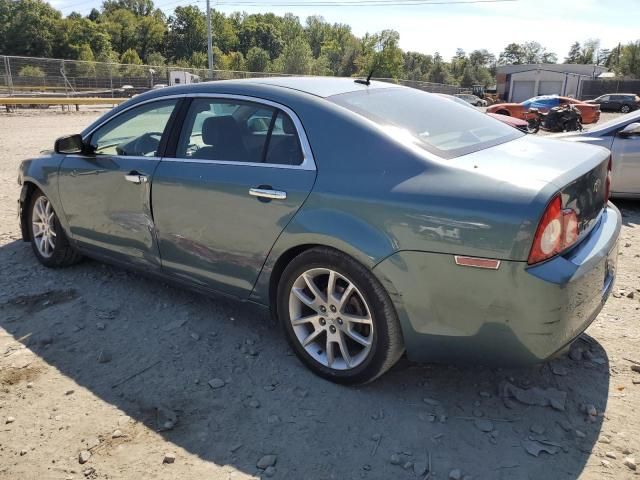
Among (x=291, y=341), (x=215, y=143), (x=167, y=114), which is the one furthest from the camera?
(x=167, y=114)

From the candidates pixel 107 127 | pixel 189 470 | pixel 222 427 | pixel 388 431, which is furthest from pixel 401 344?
pixel 107 127

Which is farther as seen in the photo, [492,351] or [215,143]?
[215,143]

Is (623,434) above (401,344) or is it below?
below

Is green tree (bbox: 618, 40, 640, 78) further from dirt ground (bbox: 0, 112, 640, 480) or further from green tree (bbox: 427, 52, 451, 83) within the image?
dirt ground (bbox: 0, 112, 640, 480)

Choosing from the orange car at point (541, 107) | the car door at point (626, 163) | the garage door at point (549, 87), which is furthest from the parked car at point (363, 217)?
the garage door at point (549, 87)

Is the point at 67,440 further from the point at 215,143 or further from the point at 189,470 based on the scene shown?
the point at 215,143

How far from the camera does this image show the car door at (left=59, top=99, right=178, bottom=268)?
12.0 ft

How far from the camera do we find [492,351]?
8.19 ft

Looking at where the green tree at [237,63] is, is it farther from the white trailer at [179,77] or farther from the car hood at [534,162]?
the car hood at [534,162]

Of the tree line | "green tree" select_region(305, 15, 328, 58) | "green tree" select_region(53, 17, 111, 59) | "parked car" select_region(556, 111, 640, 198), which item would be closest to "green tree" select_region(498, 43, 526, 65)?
the tree line

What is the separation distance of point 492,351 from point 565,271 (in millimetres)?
→ 490

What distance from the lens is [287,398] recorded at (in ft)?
9.50

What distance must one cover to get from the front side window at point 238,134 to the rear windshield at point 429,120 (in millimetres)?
376

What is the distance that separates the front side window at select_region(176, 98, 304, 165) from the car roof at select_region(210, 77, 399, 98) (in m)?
0.20
